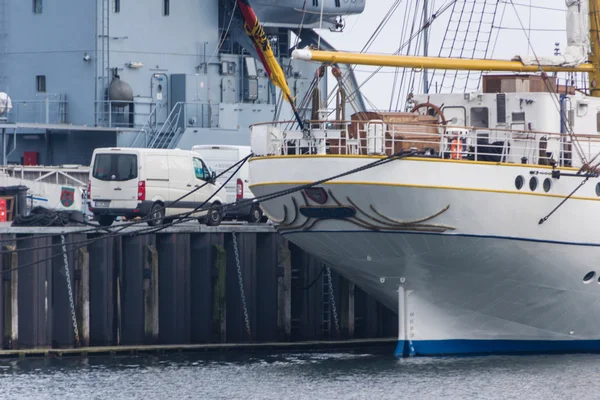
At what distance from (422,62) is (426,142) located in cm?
337

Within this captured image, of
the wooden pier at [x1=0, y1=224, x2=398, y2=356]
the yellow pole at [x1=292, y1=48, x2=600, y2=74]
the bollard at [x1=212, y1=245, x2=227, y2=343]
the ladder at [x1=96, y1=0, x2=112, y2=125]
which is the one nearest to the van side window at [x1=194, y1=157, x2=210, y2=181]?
the wooden pier at [x1=0, y1=224, x2=398, y2=356]

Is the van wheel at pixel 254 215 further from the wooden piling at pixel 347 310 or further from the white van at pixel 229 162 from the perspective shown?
the wooden piling at pixel 347 310

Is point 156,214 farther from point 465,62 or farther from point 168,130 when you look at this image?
point 168,130

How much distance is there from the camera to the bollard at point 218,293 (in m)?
37.5

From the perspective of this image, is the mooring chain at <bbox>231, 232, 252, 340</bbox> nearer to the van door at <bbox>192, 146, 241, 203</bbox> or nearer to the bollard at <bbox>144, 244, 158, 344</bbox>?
the bollard at <bbox>144, 244, 158, 344</bbox>

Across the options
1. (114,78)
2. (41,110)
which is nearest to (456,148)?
(114,78)

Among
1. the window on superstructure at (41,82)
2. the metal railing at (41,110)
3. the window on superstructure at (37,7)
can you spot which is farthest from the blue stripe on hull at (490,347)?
the window on superstructure at (37,7)

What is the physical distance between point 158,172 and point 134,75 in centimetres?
1346

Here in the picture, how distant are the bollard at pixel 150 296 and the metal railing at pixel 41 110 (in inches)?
667

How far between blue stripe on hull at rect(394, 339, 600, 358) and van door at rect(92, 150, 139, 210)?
856cm

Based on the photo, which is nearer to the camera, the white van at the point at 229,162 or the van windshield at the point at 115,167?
the van windshield at the point at 115,167

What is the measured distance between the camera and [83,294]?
118 feet

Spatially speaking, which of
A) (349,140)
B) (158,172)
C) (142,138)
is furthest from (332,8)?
(349,140)

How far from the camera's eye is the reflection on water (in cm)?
3158
